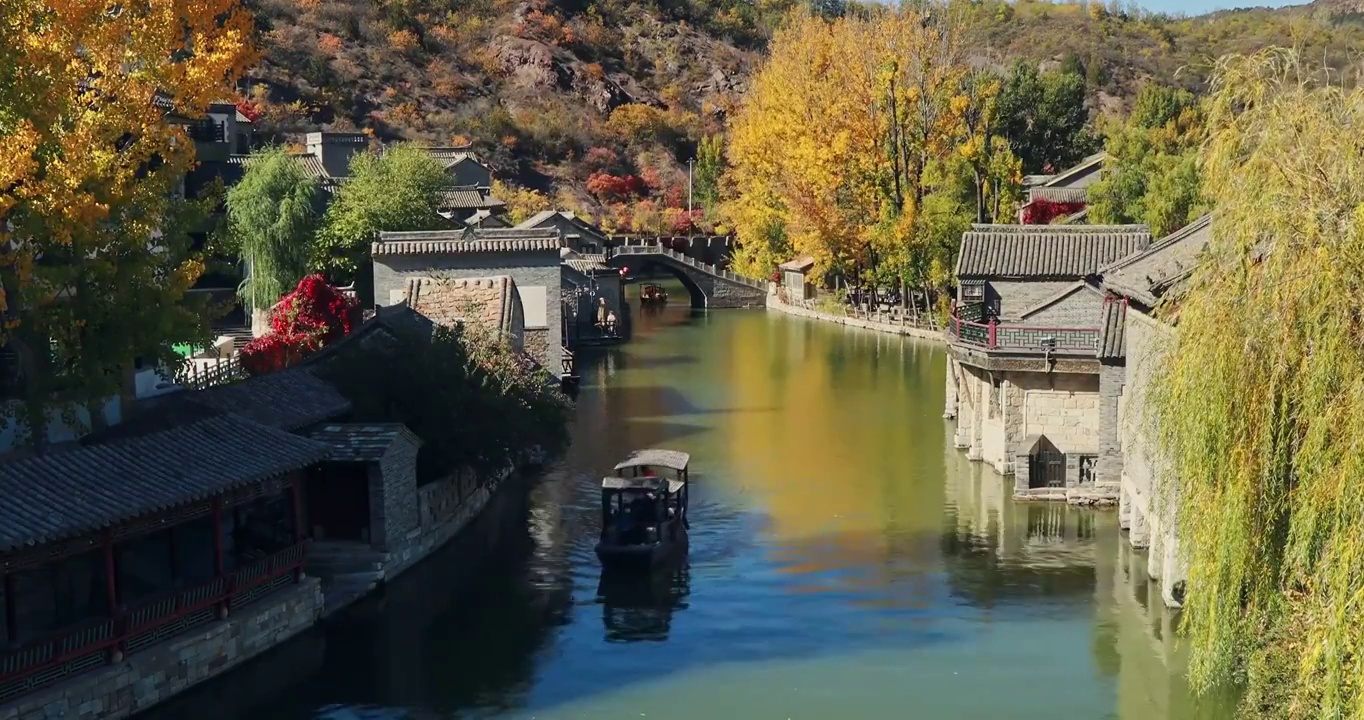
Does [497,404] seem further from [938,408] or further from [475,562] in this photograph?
[938,408]

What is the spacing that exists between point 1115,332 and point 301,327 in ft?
59.2

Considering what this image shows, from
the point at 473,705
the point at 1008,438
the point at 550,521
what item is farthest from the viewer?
the point at 1008,438

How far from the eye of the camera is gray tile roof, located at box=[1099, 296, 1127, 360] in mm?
30812

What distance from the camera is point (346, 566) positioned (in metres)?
26.7

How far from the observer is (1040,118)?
86625mm

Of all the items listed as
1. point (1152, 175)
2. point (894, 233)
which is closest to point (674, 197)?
point (894, 233)

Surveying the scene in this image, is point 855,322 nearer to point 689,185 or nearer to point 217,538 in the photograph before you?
point 689,185

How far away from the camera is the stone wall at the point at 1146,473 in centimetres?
2290

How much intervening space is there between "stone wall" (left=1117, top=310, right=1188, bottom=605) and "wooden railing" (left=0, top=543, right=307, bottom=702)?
13.5 m

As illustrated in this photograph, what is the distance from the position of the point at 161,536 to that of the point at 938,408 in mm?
26530

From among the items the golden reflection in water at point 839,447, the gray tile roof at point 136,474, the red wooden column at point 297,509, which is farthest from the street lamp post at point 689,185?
the gray tile roof at point 136,474

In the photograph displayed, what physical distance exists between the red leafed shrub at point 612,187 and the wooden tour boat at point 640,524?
75.8 metres

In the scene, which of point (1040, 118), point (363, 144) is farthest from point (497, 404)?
point (1040, 118)

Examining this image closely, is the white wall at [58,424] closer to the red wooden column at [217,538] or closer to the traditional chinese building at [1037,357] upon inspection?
the red wooden column at [217,538]
